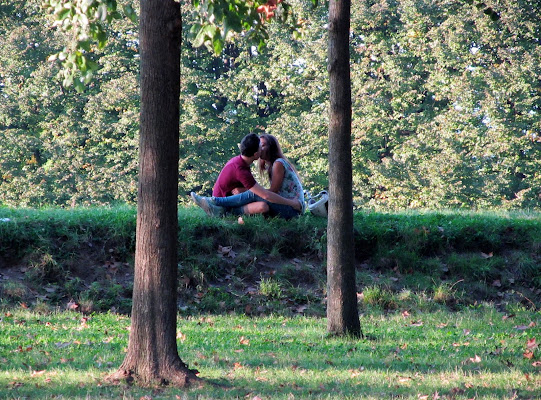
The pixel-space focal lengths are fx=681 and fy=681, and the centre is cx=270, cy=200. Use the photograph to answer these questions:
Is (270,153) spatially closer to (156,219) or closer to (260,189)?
(260,189)

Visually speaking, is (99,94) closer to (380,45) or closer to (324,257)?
(380,45)

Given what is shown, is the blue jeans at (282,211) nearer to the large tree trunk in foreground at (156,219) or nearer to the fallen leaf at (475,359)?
the fallen leaf at (475,359)

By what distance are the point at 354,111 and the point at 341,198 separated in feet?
66.7

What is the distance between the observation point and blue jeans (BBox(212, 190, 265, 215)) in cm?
1068

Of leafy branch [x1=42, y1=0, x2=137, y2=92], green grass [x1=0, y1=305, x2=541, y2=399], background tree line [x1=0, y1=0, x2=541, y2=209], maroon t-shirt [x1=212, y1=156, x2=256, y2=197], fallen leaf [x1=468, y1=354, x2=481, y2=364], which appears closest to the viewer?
green grass [x1=0, y1=305, x2=541, y2=399]

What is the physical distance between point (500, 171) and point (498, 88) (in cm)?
313

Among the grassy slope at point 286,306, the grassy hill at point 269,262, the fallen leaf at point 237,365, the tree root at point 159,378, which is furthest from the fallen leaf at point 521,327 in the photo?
the tree root at point 159,378

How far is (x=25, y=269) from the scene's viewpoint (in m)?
9.35

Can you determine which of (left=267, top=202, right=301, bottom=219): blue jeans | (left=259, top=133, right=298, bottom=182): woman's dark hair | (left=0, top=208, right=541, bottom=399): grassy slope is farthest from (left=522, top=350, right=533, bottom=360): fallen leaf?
(left=259, top=133, right=298, bottom=182): woman's dark hair

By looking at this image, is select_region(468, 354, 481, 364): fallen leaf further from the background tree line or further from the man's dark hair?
the background tree line

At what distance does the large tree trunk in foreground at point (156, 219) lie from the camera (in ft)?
16.6

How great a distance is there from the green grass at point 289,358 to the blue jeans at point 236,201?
2.39 m

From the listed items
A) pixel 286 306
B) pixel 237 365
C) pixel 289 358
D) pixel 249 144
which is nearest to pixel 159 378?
pixel 237 365

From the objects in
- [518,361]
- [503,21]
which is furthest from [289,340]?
[503,21]
